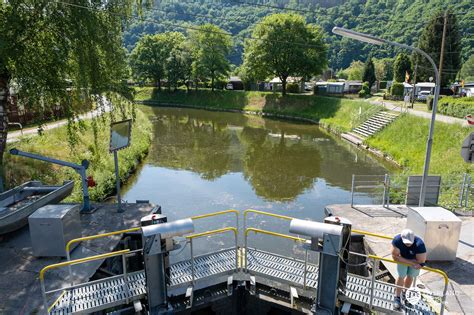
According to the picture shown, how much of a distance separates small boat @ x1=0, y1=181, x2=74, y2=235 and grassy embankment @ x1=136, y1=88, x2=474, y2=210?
11935mm

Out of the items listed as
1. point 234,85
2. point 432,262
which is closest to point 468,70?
point 234,85

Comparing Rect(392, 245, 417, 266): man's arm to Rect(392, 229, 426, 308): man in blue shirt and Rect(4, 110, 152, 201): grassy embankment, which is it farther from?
Rect(4, 110, 152, 201): grassy embankment

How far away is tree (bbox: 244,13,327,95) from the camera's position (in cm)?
4331

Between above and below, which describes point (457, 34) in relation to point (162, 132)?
above

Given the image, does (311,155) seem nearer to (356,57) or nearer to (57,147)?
(57,147)

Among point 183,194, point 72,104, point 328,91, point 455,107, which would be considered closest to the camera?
point 72,104

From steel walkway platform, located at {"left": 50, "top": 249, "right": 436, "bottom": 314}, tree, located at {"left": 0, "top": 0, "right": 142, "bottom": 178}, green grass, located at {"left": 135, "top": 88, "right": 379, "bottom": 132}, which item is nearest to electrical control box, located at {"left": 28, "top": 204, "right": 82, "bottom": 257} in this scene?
steel walkway platform, located at {"left": 50, "top": 249, "right": 436, "bottom": 314}

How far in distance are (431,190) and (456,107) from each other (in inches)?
667

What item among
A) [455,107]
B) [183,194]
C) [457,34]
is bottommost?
[183,194]

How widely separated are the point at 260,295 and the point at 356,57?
126002mm

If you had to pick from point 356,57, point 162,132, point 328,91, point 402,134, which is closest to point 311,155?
point 402,134

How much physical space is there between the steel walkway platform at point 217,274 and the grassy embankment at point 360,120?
662 centimetres

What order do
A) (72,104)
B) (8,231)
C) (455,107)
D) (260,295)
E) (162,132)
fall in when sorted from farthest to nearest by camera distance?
(162,132), (455,107), (72,104), (8,231), (260,295)

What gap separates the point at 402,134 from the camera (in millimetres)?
25219
